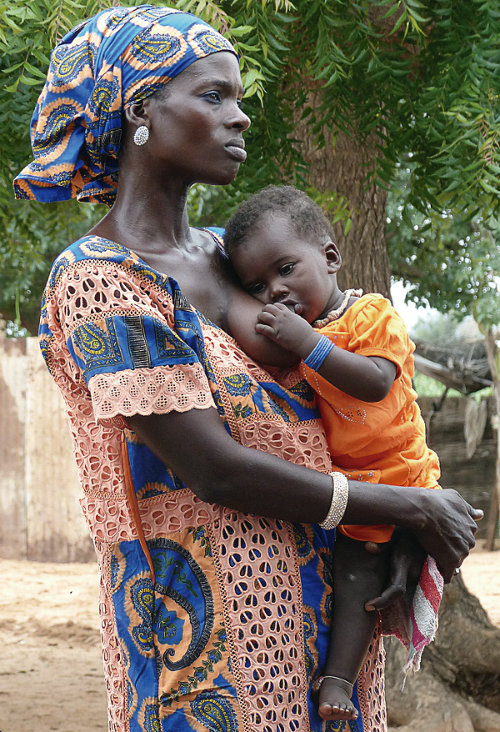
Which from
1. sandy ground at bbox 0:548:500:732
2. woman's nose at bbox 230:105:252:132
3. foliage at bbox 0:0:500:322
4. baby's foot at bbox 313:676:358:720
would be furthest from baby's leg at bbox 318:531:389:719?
sandy ground at bbox 0:548:500:732

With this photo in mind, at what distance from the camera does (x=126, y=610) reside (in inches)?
71.4

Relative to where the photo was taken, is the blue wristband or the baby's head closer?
the blue wristband

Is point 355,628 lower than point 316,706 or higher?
higher

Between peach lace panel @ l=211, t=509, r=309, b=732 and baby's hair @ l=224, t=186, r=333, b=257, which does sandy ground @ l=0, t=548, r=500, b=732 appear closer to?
peach lace panel @ l=211, t=509, r=309, b=732

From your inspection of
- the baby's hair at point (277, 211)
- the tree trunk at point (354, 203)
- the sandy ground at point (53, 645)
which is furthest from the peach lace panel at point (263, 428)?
the sandy ground at point (53, 645)

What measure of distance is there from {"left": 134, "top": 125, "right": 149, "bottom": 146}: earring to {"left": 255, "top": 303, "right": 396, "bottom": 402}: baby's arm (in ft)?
1.46

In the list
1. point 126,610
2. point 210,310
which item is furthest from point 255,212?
point 126,610

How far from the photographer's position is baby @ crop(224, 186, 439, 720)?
74.7 inches

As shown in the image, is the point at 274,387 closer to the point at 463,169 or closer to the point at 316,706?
the point at 316,706

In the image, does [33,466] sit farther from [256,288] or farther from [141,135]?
[141,135]

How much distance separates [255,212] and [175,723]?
1136mm

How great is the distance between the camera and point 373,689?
6.56 ft

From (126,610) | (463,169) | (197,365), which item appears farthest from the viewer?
(463,169)

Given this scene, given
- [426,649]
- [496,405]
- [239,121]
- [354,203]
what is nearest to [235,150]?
[239,121]
